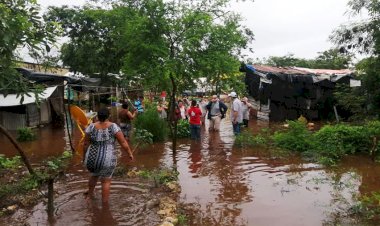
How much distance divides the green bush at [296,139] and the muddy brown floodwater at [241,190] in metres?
0.67

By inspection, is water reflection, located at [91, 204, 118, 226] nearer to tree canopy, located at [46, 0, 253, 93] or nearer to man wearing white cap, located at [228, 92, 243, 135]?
tree canopy, located at [46, 0, 253, 93]

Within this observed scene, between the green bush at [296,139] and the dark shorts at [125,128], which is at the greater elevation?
the dark shorts at [125,128]

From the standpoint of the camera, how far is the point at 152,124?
13.3m

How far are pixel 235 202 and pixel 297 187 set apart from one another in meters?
1.53

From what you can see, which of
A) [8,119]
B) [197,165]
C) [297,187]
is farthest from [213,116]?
[8,119]

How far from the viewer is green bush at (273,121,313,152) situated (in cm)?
1117

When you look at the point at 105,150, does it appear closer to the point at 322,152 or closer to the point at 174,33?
the point at 174,33

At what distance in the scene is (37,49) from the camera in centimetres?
546

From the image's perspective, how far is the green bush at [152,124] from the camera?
43.2 ft

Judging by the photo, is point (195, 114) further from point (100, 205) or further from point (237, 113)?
point (100, 205)

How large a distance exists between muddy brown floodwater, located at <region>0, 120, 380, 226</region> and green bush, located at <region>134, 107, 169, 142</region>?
161 centimetres

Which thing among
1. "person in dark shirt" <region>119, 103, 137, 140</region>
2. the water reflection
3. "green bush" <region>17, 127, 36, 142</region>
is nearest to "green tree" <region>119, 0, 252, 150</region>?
"person in dark shirt" <region>119, 103, 137, 140</region>

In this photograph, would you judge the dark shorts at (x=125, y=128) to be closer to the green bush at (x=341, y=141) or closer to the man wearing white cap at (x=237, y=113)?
the man wearing white cap at (x=237, y=113)

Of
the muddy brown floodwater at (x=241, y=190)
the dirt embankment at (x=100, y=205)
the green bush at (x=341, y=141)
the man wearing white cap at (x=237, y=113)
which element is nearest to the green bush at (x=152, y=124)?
the muddy brown floodwater at (x=241, y=190)
